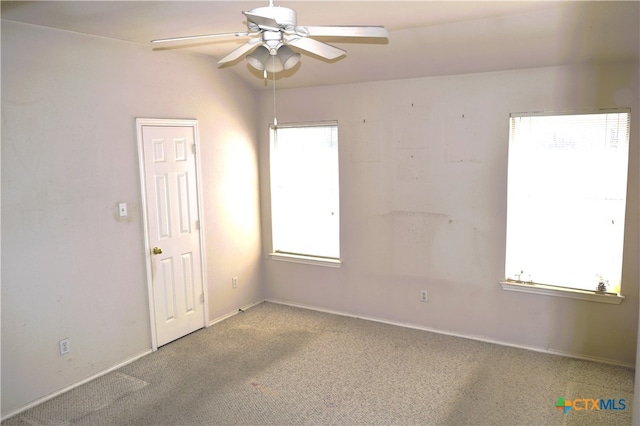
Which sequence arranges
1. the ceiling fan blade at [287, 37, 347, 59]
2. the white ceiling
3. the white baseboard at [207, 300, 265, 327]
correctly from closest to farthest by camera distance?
the ceiling fan blade at [287, 37, 347, 59]
the white ceiling
the white baseboard at [207, 300, 265, 327]

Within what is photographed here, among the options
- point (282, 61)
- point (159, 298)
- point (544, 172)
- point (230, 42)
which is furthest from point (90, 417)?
point (544, 172)

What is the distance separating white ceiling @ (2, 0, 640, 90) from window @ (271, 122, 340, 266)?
1.02 meters

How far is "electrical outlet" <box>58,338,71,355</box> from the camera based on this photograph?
3.58m

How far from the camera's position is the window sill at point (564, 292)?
12.4 feet

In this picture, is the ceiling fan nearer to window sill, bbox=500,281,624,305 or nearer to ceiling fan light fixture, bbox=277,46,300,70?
ceiling fan light fixture, bbox=277,46,300,70

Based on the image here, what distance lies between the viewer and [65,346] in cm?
360

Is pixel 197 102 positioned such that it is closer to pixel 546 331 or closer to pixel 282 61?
pixel 282 61

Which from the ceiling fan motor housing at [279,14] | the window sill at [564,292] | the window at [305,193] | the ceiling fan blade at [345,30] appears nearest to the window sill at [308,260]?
the window at [305,193]

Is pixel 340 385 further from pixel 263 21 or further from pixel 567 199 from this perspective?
pixel 263 21

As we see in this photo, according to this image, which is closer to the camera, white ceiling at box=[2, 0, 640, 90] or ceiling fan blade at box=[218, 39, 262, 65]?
ceiling fan blade at box=[218, 39, 262, 65]

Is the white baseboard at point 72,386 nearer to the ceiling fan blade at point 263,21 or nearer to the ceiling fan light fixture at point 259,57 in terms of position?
the ceiling fan light fixture at point 259,57

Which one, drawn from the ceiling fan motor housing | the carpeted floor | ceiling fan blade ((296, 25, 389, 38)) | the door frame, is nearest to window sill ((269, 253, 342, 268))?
the carpeted floor

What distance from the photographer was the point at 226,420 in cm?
322

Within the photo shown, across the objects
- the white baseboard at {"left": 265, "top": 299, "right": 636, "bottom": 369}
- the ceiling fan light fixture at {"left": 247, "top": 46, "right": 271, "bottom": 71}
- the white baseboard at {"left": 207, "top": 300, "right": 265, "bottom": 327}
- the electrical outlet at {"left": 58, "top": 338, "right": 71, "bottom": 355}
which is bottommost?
the white baseboard at {"left": 265, "top": 299, "right": 636, "bottom": 369}
